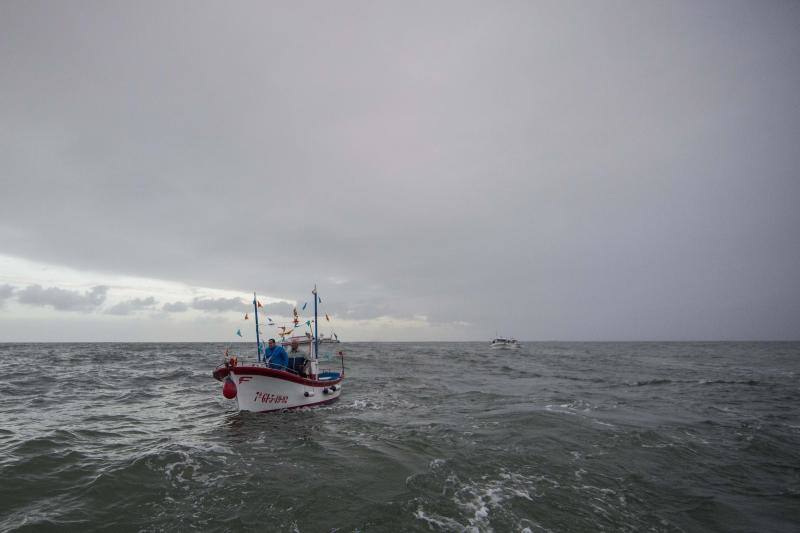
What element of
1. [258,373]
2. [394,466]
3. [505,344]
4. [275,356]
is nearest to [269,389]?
[258,373]

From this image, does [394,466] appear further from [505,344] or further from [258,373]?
[505,344]

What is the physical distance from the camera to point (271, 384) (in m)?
16.5

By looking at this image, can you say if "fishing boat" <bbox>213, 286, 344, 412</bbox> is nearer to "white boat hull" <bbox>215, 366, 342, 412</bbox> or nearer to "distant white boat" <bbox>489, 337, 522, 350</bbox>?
"white boat hull" <bbox>215, 366, 342, 412</bbox>

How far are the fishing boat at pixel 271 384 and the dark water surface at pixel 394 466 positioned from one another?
0.72 m

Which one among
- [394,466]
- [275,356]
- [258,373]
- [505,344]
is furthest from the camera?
[505,344]

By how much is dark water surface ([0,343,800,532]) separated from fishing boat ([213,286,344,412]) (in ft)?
2.37

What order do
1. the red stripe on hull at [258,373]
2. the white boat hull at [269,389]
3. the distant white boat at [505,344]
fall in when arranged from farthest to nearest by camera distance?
the distant white boat at [505,344] < the white boat hull at [269,389] < the red stripe on hull at [258,373]

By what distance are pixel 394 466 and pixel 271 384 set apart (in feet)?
27.2

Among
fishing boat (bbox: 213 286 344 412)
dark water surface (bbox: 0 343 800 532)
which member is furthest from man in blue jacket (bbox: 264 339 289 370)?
dark water surface (bbox: 0 343 800 532)

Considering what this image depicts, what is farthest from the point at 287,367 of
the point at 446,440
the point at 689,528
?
the point at 689,528

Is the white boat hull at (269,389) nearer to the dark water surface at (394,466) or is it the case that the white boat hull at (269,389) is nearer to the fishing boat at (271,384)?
the fishing boat at (271,384)

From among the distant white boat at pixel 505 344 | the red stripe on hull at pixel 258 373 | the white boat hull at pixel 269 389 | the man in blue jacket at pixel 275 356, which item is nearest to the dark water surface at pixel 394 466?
the white boat hull at pixel 269 389

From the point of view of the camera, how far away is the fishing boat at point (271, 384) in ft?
51.8

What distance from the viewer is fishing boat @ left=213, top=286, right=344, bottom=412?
15.8 m
